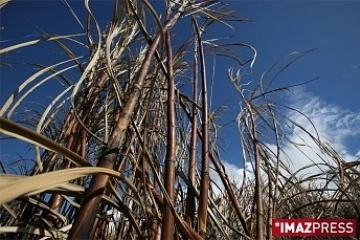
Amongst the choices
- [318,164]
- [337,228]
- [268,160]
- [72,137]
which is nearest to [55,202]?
[72,137]

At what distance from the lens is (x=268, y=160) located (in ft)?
2.97

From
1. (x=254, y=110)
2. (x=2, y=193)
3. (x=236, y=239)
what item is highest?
(x=254, y=110)

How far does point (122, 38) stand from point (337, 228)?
1.01 meters

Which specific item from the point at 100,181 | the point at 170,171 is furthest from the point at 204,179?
the point at 100,181

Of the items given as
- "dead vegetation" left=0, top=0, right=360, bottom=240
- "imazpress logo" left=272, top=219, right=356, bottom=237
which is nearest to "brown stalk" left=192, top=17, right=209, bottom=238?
"dead vegetation" left=0, top=0, right=360, bottom=240

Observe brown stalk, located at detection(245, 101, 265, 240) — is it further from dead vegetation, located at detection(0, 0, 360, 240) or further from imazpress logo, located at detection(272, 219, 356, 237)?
imazpress logo, located at detection(272, 219, 356, 237)

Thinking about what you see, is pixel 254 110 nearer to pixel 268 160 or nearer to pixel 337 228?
pixel 268 160

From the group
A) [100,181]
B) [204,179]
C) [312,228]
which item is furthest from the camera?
[312,228]

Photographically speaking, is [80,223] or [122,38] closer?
[80,223]

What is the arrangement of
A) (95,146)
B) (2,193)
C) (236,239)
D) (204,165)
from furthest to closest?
(236,239), (95,146), (204,165), (2,193)

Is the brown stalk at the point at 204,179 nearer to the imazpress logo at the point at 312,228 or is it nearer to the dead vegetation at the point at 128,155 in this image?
the dead vegetation at the point at 128,155

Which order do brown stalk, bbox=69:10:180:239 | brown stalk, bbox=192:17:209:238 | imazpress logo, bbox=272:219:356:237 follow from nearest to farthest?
brown stalk, bbox=69:10:180:239, brown stalk, bbox=192:17:209:238, imazpress logo, bbox=272:219:356:237

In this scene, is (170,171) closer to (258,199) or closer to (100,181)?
(100,181)

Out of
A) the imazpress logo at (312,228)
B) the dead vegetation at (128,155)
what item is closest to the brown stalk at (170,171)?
the dead vegetation at (128,155)
